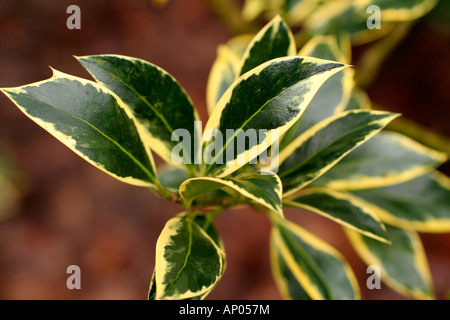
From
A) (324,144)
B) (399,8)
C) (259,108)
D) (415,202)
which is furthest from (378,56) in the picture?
(259,108)

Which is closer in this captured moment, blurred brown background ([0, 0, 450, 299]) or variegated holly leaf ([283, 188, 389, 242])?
variegated holly leaf ([283, 188, 389, 242])

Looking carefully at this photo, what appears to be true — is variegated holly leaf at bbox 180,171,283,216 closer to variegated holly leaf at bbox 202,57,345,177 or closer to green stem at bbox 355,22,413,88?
variegated holly leaf at bbox 202,57,345,177

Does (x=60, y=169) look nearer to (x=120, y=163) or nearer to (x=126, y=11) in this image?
(x=126, y=11)

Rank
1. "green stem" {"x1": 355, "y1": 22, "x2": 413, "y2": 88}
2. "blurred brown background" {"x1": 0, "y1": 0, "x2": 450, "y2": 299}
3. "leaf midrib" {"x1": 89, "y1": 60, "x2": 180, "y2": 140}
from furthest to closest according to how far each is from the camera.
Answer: "blurred brown background" {"x1": 0, "y1": 0, "x2": 450, "y2": 299} → "green stem" {"x1": 355, "y1": 22, "x2": 413, "y2": 88} → "leaf midrib" {"x1": 89, "y1": 60, "x2": 180, "y2": 140}

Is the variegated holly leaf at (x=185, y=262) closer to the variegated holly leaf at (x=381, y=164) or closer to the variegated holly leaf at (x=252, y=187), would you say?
the variegated holly leaf at (x=252, y=187)

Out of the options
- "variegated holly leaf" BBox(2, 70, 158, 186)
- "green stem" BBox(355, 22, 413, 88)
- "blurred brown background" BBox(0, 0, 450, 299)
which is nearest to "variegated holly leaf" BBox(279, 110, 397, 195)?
"variegated holly leaf" BBox(2, 70, 158, 186)

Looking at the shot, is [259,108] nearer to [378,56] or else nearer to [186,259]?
[186,259]
